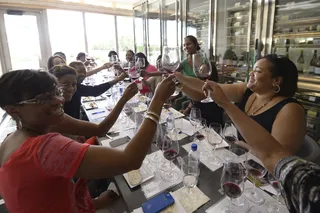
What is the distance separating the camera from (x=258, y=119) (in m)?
1.41

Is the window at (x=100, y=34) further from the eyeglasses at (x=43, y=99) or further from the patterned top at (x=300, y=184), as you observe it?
the patterned top at (x=300, y=184)

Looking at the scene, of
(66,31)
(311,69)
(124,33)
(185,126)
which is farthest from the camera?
(124,33)

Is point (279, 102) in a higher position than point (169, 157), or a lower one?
higher

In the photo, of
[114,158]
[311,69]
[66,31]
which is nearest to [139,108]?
[114,158]

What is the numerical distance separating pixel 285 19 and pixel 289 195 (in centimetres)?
274

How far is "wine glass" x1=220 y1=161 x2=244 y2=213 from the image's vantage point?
81cm

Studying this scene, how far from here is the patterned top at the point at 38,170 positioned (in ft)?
2.16

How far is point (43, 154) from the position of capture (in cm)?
66

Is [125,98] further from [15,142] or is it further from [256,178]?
[256,178]

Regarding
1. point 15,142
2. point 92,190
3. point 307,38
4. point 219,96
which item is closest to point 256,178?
point 219,96

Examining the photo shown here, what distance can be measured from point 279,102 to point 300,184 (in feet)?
3.21

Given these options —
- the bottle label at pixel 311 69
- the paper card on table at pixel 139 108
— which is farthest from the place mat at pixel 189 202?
the bottle label at pixel 311 69

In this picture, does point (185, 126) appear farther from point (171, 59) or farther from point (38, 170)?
point (38, 170)

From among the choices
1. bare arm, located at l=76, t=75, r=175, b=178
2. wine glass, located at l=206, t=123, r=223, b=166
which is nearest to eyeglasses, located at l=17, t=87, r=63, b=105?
bare arm, located at l=76, t=75, r=175, b=178
